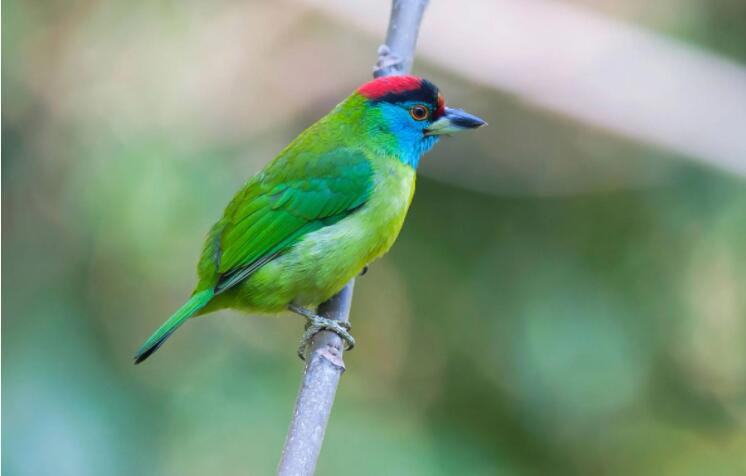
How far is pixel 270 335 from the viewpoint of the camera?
4270 millimetres

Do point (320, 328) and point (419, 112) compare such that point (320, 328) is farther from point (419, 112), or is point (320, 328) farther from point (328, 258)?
point (419, 112)

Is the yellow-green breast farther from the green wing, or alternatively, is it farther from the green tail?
the green tail

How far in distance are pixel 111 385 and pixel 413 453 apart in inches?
46.2

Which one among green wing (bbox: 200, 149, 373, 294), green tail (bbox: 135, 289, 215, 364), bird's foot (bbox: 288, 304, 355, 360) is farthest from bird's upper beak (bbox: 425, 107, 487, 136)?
green tail (bbox: 135, 289, 215, 364)

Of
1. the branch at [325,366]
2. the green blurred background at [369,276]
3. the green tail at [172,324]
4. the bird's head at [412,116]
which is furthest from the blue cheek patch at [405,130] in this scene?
the green blurred background at [369,276]

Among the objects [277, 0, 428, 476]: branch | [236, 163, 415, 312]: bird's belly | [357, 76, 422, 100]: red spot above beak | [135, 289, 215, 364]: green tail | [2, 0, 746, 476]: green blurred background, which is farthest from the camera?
[2, 0, 746, 476]: green blurred background

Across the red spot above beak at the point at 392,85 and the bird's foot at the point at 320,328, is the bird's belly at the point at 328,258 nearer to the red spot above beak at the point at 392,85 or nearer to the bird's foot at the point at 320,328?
the bird's foot at the point at 320,328

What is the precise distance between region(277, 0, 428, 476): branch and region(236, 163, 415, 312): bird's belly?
0.10m

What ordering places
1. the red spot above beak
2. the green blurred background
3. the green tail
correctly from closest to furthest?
the green tail
the red spot above beak
the green blurred background

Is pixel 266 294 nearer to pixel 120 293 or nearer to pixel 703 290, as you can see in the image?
pixel 120 293

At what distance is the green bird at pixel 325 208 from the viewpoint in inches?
120

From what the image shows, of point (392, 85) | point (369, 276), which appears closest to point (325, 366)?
point (392, 85)

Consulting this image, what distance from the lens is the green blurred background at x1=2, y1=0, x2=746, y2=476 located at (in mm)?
3693

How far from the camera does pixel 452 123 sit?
334cm
